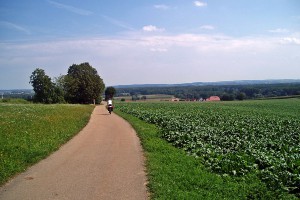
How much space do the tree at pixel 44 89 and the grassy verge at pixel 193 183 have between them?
7191 centimetres

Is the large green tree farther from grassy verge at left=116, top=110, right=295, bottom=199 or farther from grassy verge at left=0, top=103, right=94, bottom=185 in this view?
grassy verge at left=116, top=110, right=295, bottom=199

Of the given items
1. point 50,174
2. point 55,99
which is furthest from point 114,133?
point 55,99

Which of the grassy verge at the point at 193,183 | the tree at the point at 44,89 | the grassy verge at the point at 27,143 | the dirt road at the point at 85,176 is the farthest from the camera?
the tree at the point at 44,89

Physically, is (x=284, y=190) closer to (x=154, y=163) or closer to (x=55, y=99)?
(x=154, y=163)

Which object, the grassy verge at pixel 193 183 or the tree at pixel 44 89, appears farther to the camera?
the tree at pixel 44 89

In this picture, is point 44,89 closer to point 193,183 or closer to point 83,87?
point 83,87

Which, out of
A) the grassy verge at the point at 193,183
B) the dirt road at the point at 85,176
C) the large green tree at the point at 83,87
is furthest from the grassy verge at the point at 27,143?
the large green tree at the point at 83,87

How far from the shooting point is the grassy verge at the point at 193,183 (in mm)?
8211

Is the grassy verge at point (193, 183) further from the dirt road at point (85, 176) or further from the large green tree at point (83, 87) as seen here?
the large green tree at point (83, 87)

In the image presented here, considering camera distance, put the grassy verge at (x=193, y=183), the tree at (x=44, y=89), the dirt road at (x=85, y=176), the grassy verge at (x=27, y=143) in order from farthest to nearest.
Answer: the tree at (x=44, y=89) < the grassy verge at (x=27, y=143) < the grassy verge at (x=193, y=183) < the dirt road at (x=85, y=176)

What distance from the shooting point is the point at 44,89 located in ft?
264

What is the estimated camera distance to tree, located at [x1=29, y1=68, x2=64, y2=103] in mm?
80312

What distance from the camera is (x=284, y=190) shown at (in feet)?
29.3

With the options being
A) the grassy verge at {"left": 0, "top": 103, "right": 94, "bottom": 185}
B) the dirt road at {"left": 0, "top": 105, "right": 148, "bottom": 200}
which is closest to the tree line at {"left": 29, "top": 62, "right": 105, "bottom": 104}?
the grassy verge at {"left": 0, "top": 103, "right": 94, "bottom": 185}
